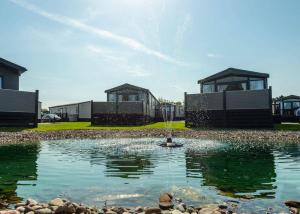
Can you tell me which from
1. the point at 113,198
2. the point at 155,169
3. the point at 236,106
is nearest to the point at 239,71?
the point at 236,106

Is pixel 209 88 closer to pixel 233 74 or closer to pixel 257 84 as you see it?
pixel 233 74

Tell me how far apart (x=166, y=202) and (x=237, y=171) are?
5.59m

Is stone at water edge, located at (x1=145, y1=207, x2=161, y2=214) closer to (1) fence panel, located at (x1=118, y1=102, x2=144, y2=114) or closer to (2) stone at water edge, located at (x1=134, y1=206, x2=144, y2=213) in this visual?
(2) stone at water edge, located at (x1=134, y1=206, x2=144, y2=213)

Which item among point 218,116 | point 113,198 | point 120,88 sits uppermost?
point 120,88

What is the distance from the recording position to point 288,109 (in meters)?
52.8

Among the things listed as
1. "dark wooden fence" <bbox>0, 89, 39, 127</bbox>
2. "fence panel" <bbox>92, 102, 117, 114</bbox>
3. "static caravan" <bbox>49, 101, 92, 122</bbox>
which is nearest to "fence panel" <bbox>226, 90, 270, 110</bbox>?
"fence panel" <bbox>92, 102, 117, 114</bbox>

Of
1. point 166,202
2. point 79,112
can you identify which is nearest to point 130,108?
point 79,112

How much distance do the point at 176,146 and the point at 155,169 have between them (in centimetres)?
833

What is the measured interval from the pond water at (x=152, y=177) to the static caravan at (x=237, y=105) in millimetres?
19777

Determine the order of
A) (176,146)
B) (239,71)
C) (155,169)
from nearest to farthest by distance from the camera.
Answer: (155,169) → (176,146) → (239,71)

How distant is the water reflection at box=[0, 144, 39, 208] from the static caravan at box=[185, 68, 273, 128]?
24.6 m

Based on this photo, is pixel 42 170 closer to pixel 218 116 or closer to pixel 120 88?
pixel 218 116

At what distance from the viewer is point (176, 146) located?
21.2 meters

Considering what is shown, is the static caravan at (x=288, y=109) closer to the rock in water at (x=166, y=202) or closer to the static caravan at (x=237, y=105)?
the static caravan at (x=237, y=105)
